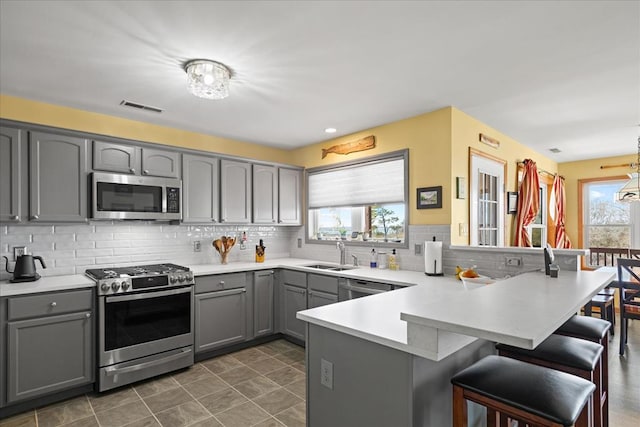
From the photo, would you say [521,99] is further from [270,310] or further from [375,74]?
[270,310]

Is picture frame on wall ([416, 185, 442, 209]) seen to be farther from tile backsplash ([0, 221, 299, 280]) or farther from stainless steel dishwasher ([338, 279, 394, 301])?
tile backsplash ([0, 221, 299, 280])

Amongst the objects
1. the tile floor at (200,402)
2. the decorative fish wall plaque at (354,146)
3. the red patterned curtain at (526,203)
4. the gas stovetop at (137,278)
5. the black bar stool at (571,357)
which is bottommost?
the tile floor at (200,402)

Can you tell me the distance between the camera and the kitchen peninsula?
125 centimetres

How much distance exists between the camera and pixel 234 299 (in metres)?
3.76

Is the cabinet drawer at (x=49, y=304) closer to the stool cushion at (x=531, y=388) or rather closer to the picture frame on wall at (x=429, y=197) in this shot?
the stool cushion at (x=531, y=388)

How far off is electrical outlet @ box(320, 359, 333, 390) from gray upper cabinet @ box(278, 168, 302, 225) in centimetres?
302

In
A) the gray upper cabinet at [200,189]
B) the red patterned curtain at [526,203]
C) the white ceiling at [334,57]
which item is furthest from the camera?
the red patterned curtain at [526,203]

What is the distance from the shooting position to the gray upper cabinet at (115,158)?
10.6 feet

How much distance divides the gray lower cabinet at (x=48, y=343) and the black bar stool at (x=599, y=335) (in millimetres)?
3503

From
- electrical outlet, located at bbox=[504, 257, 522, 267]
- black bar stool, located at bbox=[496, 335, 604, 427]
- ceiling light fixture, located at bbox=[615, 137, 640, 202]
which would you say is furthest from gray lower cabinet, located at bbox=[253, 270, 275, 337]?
ceiling light fixture, located at bbox=[615, 137, 640, 202]

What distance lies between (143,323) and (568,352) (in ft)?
10.3

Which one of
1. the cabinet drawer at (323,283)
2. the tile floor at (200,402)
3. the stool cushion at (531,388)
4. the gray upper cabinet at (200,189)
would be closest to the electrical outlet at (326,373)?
the stool cushion at (531,388)

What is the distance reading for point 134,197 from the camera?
3418mm

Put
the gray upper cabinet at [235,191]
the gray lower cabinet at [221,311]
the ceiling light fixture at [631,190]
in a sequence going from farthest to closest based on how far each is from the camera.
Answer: the gray upper cabinet at [235,191] < the ceiling light fixture at [631,190] < the gray lower cabinet at [221,311]
